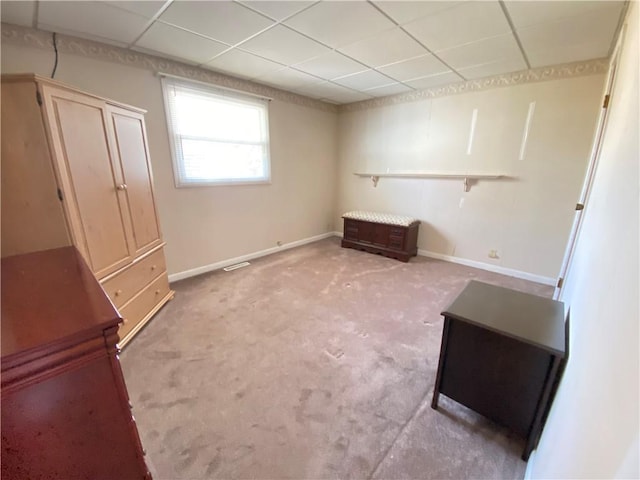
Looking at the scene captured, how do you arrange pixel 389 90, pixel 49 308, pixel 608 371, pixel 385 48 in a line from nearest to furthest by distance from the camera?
pixel 608 371 → pixel 49 308 → pixel 385 48 → pixel 389 90

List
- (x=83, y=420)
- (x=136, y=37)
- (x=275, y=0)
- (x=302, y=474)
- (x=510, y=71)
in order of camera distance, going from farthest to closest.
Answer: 1. (x=510, y=71)
2. (x=136, y=37)
3. (x=275, y=0)
4. (x=302, y=474)
5. (x=83, y=420)

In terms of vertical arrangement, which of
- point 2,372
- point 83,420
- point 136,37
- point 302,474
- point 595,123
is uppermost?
point 136,37

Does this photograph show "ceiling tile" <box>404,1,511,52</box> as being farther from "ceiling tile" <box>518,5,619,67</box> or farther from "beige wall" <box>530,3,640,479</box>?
"beige wall" <box>530,3,640,479</box>

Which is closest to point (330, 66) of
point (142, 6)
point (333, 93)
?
point (333, 93)

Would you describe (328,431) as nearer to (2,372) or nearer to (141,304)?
(2,372)

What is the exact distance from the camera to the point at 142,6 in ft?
6.15

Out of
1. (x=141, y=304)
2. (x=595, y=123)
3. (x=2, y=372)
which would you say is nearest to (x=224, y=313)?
(x=141, y=304)

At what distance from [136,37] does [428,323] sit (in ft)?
11.6

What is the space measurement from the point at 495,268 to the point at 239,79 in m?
4.14

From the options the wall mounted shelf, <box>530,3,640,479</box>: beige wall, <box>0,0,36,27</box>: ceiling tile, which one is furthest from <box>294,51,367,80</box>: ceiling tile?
<box>530,3,640,479</box>: beige wall

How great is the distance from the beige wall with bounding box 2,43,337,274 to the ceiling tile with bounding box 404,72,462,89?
1.64 metres

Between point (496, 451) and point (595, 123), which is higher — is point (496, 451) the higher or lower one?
the lower one

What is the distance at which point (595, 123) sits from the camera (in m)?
2.84

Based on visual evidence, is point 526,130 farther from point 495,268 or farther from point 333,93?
point 333,93
